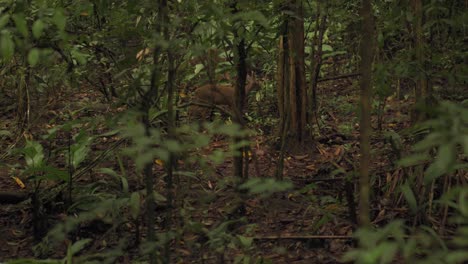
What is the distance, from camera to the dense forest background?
2.35 m

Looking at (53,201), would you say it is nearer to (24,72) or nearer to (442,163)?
(24,72)

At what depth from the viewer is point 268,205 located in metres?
3.92

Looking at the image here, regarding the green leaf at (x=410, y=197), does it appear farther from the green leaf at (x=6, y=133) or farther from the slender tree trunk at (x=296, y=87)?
the green leaf at (x=6, y=133)

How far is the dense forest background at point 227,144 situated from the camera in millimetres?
2346

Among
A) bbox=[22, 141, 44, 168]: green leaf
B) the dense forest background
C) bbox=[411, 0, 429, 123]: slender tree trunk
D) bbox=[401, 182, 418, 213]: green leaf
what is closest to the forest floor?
the dense forest background

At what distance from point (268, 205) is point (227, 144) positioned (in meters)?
2.04

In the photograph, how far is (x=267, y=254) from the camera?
3752 millimetres

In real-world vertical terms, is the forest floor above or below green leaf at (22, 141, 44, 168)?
below

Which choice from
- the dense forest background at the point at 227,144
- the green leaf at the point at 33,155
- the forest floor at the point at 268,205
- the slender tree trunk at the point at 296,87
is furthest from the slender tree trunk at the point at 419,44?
the green leaf at the point at 33,155

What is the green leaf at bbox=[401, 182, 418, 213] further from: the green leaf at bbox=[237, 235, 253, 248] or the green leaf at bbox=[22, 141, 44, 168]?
the green leaf at bbox=[22, 141, 44, 168]

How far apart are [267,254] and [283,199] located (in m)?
0.81

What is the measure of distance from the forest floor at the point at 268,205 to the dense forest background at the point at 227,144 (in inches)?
0.7

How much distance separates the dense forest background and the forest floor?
2cm

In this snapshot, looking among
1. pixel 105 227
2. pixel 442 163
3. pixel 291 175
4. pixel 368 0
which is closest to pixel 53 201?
pixel 105 227
